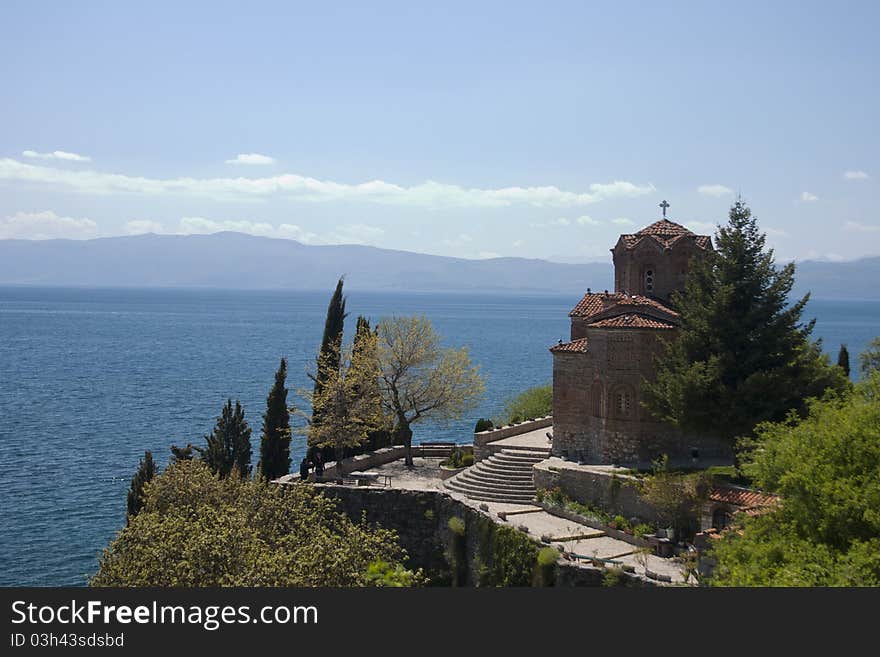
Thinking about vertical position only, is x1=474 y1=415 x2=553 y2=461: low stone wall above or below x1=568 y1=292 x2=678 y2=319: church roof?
below

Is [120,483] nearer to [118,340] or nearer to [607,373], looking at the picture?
[607,373]

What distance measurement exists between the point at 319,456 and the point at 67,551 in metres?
10.8

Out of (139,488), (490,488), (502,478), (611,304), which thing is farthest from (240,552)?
(611,304)

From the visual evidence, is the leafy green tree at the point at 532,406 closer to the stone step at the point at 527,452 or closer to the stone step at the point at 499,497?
the stone step at the point at 527,452

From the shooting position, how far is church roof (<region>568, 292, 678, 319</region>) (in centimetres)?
3472

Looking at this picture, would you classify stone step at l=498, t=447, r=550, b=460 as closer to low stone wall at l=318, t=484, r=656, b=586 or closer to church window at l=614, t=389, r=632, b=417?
church window at l=614, t=389, r=632, b=417

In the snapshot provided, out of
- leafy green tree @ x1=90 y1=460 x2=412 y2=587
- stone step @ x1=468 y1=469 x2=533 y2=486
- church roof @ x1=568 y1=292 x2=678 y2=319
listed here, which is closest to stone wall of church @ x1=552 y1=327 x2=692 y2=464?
church roof @ x1=568 y1=292 x2=678 y2=319

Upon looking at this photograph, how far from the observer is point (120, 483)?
4950 cm

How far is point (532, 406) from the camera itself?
165 feet

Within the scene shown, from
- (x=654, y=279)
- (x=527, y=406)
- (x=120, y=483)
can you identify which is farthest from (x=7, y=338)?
(x=654, y=279)

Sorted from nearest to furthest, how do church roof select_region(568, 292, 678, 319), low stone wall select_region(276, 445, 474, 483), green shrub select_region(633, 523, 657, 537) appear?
green shrub select_region(633, 523, 657, 537)
church roof select_region(568, 292, 678, 319)
low stone wall select_region(276, 445, 474, 483)

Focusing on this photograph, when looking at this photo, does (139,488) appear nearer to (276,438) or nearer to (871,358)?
(276,438)

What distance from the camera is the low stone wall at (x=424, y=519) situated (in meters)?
29.8

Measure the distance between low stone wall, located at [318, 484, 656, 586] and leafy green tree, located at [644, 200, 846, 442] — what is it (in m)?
7.53
